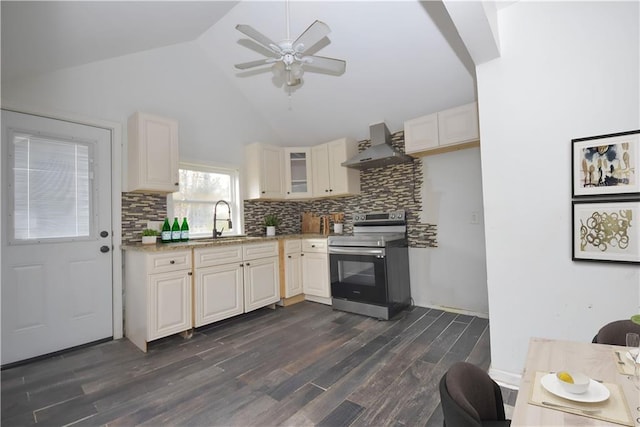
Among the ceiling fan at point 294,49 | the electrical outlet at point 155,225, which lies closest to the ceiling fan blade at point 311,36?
the ceiling fan at point 294,49

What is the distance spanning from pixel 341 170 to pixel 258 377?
278 centimetres

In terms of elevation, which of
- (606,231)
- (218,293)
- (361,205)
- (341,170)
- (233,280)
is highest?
(341,170)

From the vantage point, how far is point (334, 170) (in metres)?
4.14

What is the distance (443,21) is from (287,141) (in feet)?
9.36

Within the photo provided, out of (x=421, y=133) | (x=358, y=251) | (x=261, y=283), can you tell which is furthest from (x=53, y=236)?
(x=421, y=133)

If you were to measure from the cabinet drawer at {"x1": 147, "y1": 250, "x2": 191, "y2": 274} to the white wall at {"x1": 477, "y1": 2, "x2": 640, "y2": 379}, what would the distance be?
2.66m

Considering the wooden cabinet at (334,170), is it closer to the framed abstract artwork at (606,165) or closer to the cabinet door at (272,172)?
the cabinet door at (272,172)

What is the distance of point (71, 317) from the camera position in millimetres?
2652

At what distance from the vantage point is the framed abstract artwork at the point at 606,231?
161 cm

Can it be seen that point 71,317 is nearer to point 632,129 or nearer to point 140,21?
point 140,21

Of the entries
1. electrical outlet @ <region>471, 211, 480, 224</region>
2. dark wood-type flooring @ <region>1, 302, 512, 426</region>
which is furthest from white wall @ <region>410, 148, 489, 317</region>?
dark wood-type flooring @ <region>1, 302, 512, 426</region>

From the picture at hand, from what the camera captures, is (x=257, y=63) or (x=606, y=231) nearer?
(x=606, y=231)

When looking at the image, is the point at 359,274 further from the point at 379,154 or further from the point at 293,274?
the point at 379,154

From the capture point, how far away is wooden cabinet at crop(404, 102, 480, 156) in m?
3.08
